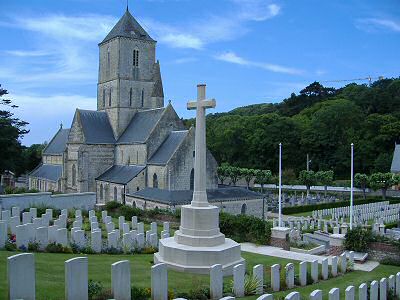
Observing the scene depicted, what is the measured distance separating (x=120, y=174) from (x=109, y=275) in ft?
96.8

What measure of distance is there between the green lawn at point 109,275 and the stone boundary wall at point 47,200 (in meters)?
12.9

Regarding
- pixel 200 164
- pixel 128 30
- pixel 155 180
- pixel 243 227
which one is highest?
pixel 128 30

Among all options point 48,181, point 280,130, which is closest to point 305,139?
point 280,130

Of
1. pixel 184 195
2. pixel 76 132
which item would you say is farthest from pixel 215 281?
pixel 76 132

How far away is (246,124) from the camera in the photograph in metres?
76.4

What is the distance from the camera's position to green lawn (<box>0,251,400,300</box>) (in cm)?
868

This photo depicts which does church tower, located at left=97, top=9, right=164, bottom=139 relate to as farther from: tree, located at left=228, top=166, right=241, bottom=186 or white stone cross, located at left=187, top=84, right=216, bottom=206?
white stone cross, located at left=187, top=84, right=216, bottom=206

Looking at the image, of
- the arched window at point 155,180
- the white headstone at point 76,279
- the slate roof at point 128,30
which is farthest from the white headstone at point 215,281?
the slate roof at point 128,30

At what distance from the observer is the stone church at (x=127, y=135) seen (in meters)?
36.5

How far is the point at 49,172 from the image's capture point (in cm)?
5131

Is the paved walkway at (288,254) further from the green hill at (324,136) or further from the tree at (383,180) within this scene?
the green hill at (324,136)

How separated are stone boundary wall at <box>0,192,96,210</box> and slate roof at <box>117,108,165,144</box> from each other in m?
11.3

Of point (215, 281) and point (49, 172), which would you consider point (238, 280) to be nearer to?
point (215, 281)

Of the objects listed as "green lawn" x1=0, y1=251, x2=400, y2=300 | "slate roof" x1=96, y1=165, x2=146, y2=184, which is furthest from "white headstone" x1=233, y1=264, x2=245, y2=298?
"slate roof" x1=96, y1=165, x2=146, y2=184
